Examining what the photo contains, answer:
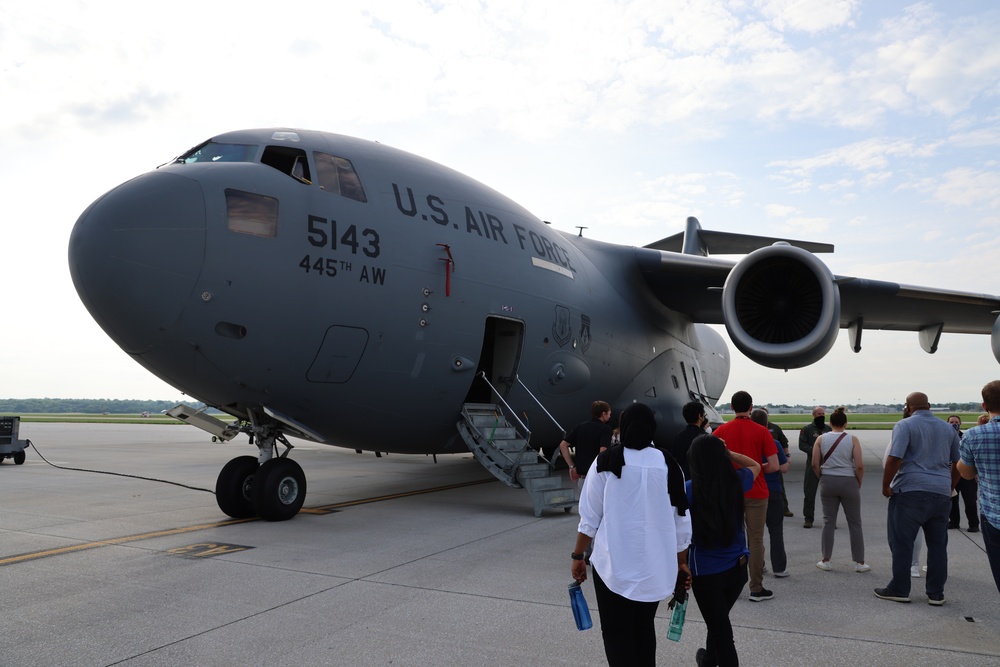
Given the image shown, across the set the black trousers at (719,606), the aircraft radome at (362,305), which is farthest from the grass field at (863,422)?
the black trousers at (719,606)

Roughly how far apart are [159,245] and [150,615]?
3574 mm

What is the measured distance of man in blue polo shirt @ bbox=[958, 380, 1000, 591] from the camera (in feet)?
13.0

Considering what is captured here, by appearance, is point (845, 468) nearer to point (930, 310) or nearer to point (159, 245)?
point (159, 245)

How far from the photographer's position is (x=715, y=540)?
3.34 m

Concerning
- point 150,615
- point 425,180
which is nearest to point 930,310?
point 425,180

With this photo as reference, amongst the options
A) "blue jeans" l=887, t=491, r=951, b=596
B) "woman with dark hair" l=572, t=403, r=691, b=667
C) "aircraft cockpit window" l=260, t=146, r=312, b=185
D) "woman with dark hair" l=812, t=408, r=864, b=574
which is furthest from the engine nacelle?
"woman with dark hair" l=572, t=403, r=691, b=667

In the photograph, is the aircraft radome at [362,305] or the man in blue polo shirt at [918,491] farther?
the aircraft radome at [362,305]

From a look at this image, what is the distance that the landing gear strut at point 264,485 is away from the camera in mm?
7828

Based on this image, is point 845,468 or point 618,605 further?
point 845,468

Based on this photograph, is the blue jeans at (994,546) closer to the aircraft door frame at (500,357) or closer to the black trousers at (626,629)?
the black trousers at (626,629)

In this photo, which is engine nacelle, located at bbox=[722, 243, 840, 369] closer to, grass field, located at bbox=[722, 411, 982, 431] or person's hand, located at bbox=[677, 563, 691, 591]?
person's hand, located at bbox=[677, 563, 691, 591]

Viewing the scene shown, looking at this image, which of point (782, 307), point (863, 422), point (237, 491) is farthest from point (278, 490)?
point (863, 422)

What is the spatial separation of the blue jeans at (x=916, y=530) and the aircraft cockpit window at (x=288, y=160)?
667 centimetres

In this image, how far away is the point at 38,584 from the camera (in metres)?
5.27
